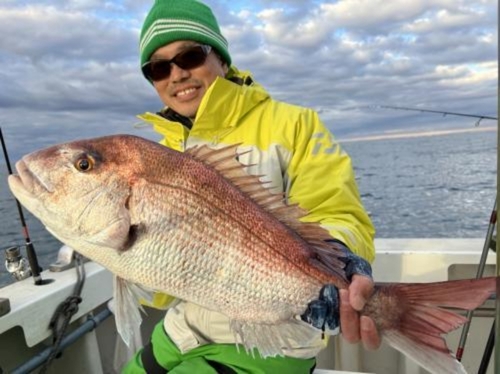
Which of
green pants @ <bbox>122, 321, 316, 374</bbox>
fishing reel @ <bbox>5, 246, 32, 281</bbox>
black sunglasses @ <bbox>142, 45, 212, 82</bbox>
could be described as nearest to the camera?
green pants @ <bbox>122, 321, 316, 374</bbox>

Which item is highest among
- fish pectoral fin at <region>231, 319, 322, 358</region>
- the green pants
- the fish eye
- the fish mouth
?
the fish eye

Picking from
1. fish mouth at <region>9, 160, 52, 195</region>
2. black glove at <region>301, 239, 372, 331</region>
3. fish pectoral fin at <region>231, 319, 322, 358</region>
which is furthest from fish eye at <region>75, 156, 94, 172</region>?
black glove at <region>301, 239, 372, 331</region>

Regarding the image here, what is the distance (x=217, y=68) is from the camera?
2.61 meters

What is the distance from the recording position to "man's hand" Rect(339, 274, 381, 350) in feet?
4.81

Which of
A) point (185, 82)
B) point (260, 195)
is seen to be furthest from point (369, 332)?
point (185, 82)

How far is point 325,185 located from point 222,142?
576 mm

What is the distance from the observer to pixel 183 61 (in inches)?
96.7

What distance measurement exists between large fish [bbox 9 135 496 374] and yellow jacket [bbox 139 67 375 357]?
55 cm

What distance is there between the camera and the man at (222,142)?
215cm

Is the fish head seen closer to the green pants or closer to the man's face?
the green pants

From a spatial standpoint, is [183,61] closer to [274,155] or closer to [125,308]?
[274,155]

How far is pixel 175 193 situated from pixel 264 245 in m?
0.35

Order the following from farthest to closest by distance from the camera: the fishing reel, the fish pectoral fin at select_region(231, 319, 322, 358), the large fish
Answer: the fishing reel, the fish pectoral fin at select_region(231, 319, 322, 358), the large fish

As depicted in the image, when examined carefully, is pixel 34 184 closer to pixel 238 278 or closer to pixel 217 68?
pixel 238 278
